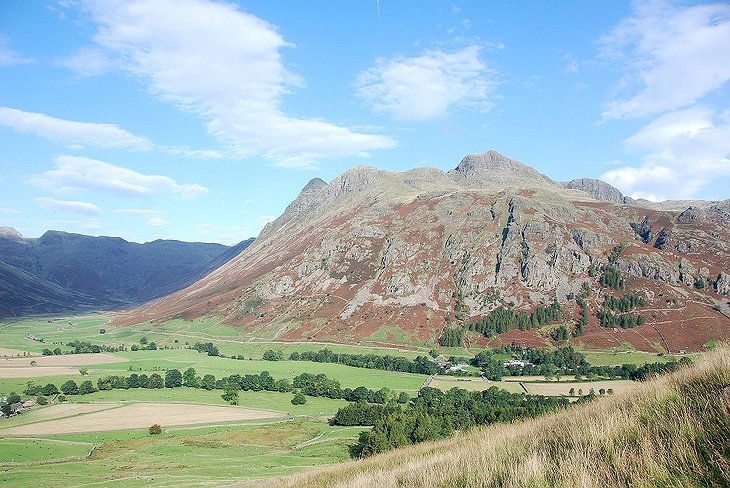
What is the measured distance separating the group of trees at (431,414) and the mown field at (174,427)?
436 cm

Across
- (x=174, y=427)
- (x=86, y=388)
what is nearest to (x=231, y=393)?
(x=174, y=427)

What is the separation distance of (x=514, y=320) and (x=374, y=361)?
63776 millimetres

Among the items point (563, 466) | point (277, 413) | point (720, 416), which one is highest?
point (720, 416)

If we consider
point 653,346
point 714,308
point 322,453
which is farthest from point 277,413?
point 714,308

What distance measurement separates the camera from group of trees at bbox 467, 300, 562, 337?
171625mm

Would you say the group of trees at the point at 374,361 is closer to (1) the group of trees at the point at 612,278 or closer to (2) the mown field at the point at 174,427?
(2) the mown field at the point at 174,427

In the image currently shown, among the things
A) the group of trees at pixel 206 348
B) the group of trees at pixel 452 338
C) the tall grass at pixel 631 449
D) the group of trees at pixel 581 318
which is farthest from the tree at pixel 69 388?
the group of trees at pixel 581 318

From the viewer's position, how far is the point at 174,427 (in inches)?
3214

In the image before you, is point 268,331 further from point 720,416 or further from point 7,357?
point 720,416

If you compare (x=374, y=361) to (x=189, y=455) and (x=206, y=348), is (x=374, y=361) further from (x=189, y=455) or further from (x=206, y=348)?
(x=189, y=455)

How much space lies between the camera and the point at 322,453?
64.9 metres

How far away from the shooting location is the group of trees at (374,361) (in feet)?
441

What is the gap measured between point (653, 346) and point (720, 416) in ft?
526

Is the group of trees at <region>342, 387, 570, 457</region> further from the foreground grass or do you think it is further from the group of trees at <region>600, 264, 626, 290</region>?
the group of trees at <region>600, 264, 626, 290</region>
